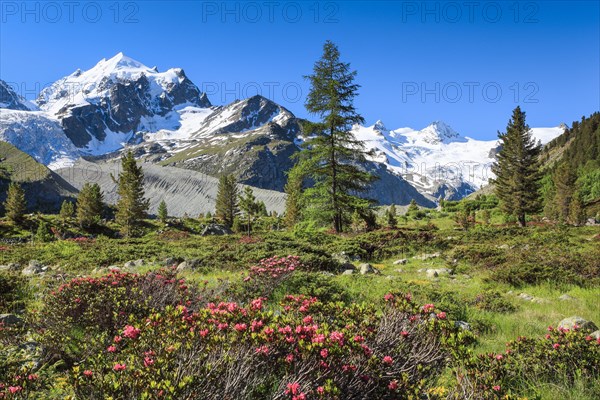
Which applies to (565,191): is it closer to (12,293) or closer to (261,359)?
(261,359)

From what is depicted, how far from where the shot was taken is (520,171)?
38.2 meters

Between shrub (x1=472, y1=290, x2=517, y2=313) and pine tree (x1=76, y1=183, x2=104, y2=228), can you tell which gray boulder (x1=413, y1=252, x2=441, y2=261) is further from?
pine tree (x1=76, y1=183, x2=104, y2=228)

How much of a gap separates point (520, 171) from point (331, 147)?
25.0 metres

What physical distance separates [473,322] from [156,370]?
571 cm

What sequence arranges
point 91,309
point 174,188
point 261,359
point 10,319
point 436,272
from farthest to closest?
point 174,188, point 436,272, point 10,319, point 91,309, point 261,359

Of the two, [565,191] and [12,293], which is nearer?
[12,293]

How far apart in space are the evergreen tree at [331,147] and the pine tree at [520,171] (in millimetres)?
20340

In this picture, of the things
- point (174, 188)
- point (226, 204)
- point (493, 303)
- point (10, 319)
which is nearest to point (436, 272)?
point (493, 303)

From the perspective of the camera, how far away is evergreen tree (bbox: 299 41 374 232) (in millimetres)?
24719

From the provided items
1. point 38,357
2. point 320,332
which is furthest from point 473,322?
point 38,357

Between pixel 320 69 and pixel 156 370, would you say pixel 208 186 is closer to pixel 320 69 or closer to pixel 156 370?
pixel 320 69

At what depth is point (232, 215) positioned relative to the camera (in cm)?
8075

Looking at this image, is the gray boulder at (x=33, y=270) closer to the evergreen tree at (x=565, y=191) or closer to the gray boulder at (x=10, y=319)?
the gray boulder at (x=10, y=319)

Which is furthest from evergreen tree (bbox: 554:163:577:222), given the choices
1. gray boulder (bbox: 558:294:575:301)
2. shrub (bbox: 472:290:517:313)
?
shrub (bbox: 472:290:517:313)
